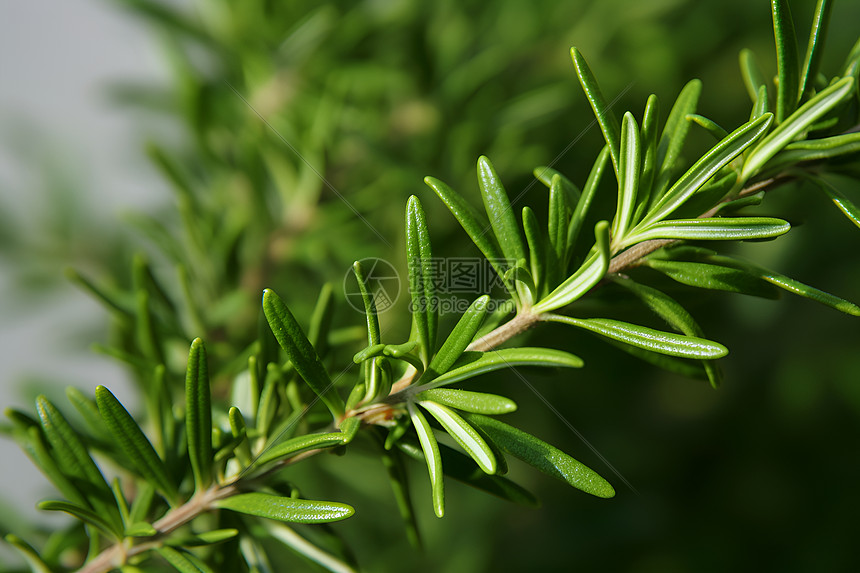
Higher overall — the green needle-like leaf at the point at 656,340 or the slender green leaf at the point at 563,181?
the slender green leaf at the point at 563,181

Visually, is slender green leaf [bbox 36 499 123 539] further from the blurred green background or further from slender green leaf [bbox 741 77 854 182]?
slender green leaf [bbox 741 77 854 182]

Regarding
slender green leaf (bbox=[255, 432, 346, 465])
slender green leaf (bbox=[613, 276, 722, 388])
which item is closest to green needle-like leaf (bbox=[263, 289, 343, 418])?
slender green leaf (bbox=[255, 432, 346, 465])

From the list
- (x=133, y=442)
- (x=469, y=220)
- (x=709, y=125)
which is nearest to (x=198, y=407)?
(x=133, y=442)

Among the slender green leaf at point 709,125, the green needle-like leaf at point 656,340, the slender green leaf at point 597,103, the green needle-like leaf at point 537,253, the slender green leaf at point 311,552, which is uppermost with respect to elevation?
the slender green leaf at point 597,103

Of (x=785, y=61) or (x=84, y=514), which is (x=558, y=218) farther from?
(x=84, y=514)

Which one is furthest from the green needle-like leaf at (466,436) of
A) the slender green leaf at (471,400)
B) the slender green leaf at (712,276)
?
the slender green leaf at (712,276)

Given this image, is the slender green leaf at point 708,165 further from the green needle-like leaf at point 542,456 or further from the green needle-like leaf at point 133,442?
the green needle-like leaf at point 133,442

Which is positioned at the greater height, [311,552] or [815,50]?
[815,50]
